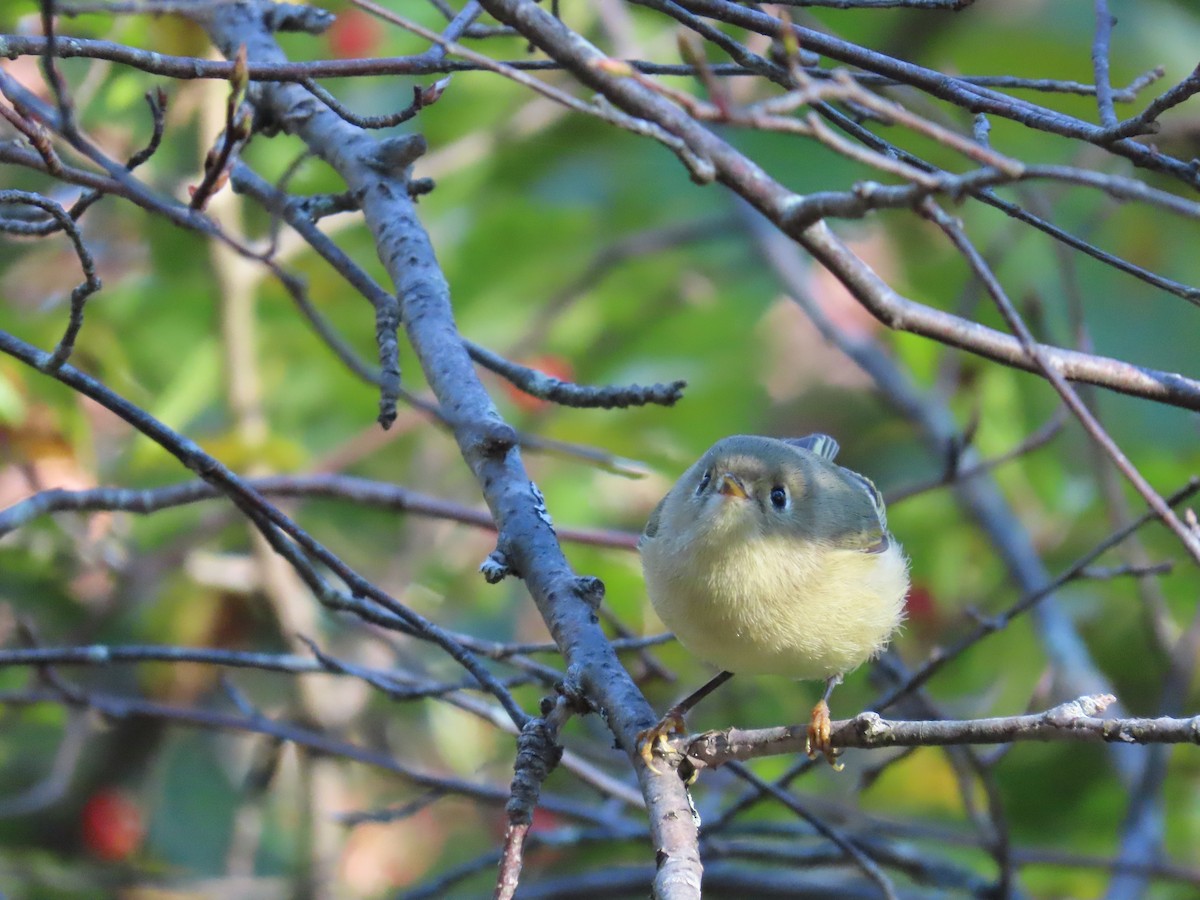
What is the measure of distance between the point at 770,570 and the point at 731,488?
220 millimetres

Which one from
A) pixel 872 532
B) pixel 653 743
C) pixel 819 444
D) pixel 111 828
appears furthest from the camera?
pixel 111 828

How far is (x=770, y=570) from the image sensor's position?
2.53 meters

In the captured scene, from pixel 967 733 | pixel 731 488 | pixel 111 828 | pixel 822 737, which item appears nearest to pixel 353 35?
pixel 731 488

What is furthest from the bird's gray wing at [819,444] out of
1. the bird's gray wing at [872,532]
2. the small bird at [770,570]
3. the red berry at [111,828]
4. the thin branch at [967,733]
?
the red berry at [111,828]

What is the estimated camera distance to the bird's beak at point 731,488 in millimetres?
2666

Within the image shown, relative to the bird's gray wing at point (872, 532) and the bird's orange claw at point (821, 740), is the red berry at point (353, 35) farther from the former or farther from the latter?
the bird's orange claw at point (821, 740)

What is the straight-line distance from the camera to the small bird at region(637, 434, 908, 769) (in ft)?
7.98

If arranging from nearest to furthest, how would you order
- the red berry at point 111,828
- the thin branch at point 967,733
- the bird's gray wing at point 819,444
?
the thin branch at point 967,733
the bird's gray wing at point 819,444
the red berry at point 111,828

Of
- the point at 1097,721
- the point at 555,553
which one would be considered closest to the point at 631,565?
the point at 555,553

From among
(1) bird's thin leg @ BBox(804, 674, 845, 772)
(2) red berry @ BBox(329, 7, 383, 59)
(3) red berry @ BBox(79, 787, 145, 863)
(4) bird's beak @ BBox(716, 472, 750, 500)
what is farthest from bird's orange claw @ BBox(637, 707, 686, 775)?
(2) red berry @ BBox(329, 7, 383, 59)

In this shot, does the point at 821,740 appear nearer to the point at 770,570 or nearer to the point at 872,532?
the point at 770,570

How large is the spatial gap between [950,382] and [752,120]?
11.9 feet

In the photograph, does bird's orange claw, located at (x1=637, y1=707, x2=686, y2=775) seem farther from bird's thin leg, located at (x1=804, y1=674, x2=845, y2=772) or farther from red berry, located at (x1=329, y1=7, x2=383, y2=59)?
red berry, located at (x1=329, y1=7, x2=383, y2=59)

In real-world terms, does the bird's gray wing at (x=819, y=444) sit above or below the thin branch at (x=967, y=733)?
above
